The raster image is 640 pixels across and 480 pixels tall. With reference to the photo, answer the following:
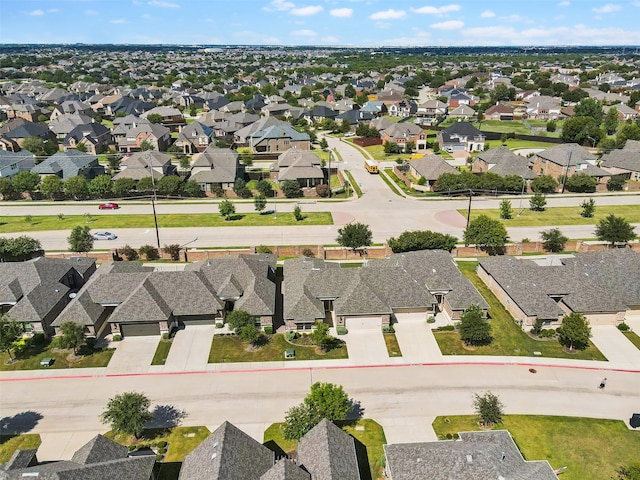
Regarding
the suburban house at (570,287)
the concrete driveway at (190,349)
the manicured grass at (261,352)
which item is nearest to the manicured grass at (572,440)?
the manicured grass at (261,352)

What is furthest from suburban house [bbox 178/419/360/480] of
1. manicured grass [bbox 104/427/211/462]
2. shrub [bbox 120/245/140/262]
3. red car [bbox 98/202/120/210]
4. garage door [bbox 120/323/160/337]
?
red car [bbox 98/202/120/210]

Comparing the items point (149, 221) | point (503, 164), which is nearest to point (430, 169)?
point (503, 164)

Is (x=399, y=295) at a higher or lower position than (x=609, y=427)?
higher

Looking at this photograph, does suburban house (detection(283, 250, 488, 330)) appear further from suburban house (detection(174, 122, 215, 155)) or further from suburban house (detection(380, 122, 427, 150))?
suburban house (detection(174, 122, 215, 155))

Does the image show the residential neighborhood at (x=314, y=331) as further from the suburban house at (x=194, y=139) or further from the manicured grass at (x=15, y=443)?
the suburban house at (x=194, y=139)

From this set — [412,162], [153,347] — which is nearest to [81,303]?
[153,347]

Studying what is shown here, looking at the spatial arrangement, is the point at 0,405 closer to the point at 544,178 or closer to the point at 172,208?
the point at 172,208
